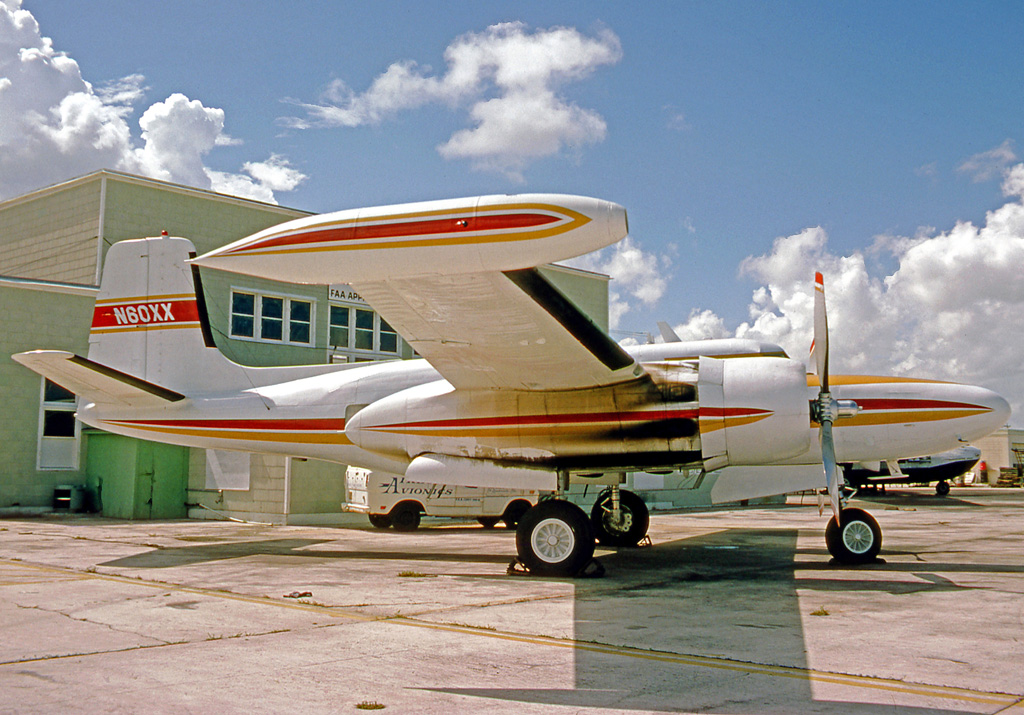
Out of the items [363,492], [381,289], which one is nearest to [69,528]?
[363,492]

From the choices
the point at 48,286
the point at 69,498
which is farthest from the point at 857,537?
the point at 48,286

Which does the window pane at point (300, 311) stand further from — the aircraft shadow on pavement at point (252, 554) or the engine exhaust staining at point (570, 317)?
the engine exhaust staining at point (570, 317)

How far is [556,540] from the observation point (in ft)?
40.7

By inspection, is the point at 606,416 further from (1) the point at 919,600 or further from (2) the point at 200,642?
(2) the point at 200,642

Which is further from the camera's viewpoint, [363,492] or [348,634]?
[363,492]

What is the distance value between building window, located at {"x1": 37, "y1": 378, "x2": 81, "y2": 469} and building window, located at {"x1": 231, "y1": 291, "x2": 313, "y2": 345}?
6161mm

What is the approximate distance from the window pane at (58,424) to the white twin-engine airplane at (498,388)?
12500mm

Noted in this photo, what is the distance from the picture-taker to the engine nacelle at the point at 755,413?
12234mm

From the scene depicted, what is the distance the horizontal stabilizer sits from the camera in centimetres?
1358

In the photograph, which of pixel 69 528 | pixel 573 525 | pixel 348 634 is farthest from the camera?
pixel 69 528

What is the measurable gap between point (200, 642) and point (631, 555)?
9.37 m

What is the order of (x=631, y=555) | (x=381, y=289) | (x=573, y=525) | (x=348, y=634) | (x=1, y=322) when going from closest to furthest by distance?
(x=348, y=634) → (x=381, y=289) → (x=573, y=525) → (x=631, y=555) → (x=1, y=322)

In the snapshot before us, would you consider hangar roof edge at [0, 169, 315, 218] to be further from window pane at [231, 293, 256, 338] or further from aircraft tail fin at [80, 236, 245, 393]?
aircraft tail fin at [80, 236, 245, 393]

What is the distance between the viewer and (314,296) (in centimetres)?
2980
